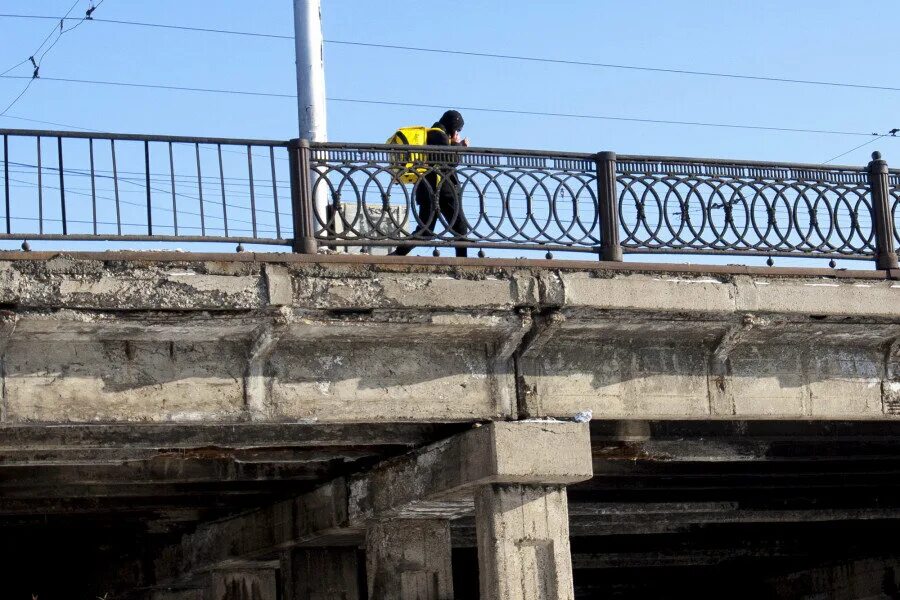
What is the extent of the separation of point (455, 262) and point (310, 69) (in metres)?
5.51

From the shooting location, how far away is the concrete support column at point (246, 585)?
17.0 meters

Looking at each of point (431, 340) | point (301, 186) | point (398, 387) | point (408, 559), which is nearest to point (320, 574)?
point (408, 559)

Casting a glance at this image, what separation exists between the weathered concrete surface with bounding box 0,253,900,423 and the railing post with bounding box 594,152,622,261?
45 cm

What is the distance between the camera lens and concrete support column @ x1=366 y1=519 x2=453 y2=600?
13.5 m

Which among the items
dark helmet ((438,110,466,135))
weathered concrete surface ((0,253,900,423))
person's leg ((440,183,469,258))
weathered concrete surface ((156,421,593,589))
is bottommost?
weathered concrete surface ((156,421,593,589))

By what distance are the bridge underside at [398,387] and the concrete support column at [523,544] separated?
42mm

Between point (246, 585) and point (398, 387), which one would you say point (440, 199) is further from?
point (246, 585)

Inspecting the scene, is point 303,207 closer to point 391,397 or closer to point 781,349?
point 391,397

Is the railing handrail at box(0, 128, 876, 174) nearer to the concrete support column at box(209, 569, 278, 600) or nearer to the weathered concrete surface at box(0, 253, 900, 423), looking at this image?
the weathered concrete surface at box(0, 253, 900, 423)

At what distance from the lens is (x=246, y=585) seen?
17.1 meters

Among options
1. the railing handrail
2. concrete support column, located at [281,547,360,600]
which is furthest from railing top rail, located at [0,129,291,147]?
concrete support column, located at [281,547,360,600]

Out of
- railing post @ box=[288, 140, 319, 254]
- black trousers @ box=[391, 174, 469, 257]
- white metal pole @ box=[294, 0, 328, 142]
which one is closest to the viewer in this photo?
railing post @ box=[288, 140, 319, 254]

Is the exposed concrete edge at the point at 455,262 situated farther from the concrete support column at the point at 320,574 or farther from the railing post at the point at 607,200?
the concrete support column at the point at 320,574

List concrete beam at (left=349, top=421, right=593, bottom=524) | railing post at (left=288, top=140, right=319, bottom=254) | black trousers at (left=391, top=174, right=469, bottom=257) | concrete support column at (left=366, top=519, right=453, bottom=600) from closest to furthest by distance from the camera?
railing post at (left=288, top=140, right=319, bottom=254) → concrete beam at (left=349, top=421, right=593, bottom=524) → black trousers at (left=391, top=174, right=469, bottom=257) → concrete support column at (left=366, top=519, right=453, bottom=600)
